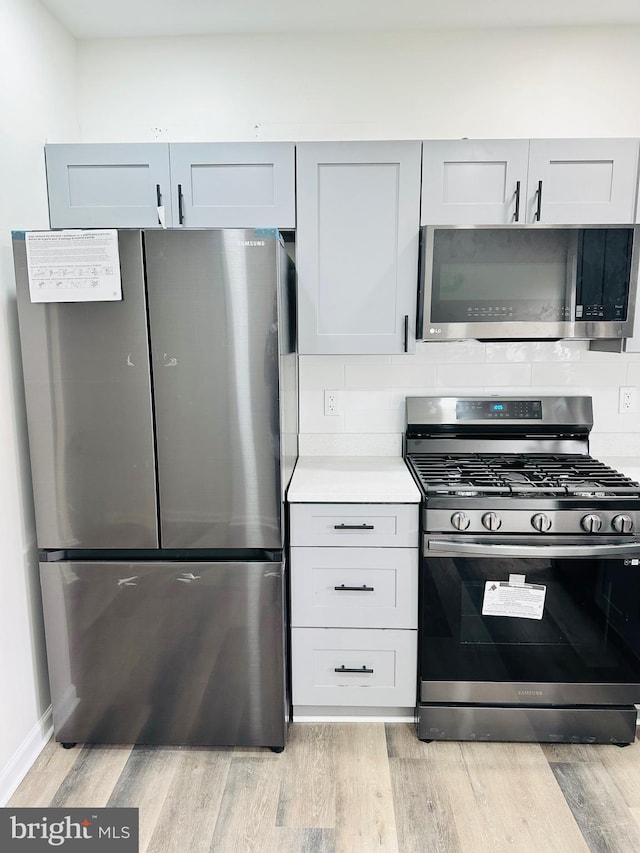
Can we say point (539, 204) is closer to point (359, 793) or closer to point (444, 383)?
point (444, 383)

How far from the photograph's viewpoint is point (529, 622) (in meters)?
2.11

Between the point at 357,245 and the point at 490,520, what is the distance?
1.15 metres

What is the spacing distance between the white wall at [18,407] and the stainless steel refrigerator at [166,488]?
0.28 feet

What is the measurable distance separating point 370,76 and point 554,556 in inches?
81.6

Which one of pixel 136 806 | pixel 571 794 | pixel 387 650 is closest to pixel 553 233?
pixel 387 650

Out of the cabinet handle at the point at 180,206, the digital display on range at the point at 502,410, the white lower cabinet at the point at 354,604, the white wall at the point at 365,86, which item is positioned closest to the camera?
the white lower cabinet at the point at 354,604

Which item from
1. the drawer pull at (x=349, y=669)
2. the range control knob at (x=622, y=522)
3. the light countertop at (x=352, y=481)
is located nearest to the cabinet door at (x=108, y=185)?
the light countertop at (x=352, y=481)

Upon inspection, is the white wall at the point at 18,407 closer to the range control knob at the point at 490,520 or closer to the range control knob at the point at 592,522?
the range control knob at the point at 490,520

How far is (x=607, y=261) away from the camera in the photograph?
2.18 metres

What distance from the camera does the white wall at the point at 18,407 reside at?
1.95m

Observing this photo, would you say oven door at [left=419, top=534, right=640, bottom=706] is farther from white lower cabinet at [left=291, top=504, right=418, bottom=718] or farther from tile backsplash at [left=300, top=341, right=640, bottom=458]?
tile backsplash at [left=300, top=341, right=640, bottom=458]

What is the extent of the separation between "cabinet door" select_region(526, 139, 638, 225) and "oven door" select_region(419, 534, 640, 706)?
123cm

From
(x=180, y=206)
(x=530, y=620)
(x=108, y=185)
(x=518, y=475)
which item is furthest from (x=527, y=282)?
(x=108, y=185)

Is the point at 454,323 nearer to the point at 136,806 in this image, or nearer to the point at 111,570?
the point at 111,570
